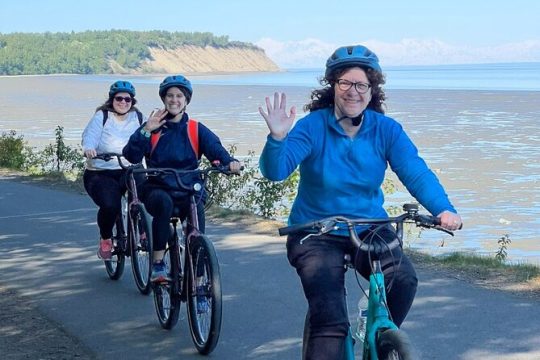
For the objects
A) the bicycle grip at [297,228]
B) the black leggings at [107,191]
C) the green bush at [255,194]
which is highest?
the bicycle grip at [297,228]

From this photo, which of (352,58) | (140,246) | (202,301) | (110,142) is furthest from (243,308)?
(352,58)

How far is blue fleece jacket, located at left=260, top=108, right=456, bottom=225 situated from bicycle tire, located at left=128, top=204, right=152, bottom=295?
3.59 metres

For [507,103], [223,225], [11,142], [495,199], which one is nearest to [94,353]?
[223,225]

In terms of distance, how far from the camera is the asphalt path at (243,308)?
671 centimetres

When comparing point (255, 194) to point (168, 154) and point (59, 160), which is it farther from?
point (168, 154)

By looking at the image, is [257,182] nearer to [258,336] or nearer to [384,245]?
[258,336]

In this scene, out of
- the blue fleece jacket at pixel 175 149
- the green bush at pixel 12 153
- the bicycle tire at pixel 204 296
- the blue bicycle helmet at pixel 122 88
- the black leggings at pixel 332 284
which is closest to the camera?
the black leggings at pixel 332 284

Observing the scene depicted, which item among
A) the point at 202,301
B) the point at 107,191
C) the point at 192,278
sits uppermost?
the point at 107,191

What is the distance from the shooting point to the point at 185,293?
696cm

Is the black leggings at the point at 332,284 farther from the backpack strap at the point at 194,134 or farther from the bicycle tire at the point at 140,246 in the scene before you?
the bicycle tire at the point at 140,246

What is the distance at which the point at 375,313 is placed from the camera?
14.7 feet

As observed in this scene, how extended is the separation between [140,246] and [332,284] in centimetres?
408

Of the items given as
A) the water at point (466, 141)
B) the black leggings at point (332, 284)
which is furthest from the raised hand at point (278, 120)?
the water at point (466, 141)

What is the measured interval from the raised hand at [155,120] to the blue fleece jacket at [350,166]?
2351 millimetres
